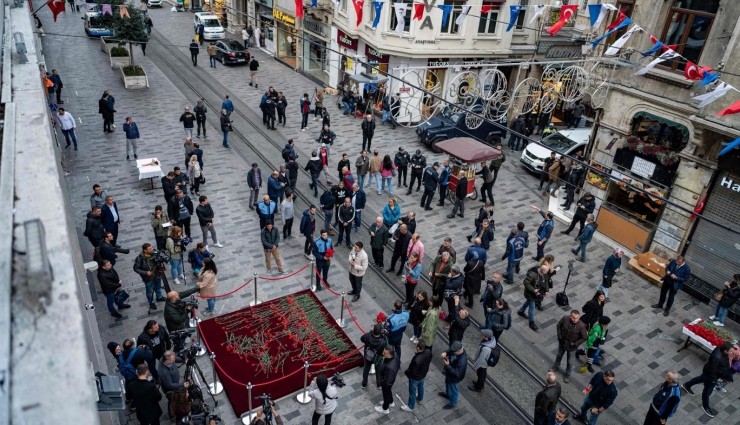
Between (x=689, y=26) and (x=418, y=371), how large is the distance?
12.8m

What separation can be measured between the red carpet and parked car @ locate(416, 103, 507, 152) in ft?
40.5

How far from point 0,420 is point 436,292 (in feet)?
35.0

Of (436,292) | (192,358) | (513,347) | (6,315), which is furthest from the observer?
(436,292)

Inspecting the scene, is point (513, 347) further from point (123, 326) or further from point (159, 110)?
point (159, 110)

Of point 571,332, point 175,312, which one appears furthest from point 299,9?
point 571,332

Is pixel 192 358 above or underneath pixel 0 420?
underneath

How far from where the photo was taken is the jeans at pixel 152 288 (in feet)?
38.4

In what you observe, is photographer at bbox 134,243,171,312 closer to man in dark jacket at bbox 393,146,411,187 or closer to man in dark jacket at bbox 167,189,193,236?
man in dark jacket at bbox 167,189,193,236

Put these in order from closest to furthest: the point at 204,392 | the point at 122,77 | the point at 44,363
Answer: the point at 44,363 < the point at 204,392 < the point at 122,77

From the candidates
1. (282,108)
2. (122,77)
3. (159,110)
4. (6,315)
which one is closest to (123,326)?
(6,315)

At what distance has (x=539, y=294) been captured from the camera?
1225cm

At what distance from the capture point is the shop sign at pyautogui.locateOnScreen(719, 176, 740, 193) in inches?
558

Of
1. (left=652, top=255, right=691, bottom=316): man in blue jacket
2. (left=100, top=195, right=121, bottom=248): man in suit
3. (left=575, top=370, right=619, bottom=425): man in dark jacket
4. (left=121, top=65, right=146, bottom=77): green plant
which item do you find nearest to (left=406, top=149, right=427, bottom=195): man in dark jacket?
(left=652, top=255, right=691, bottom=316): man in blue jacket

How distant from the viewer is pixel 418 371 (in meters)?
9.66
